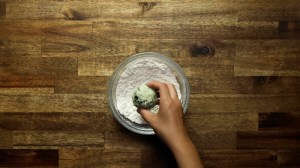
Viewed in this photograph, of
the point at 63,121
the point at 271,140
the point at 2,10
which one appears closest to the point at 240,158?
the point at 271,140

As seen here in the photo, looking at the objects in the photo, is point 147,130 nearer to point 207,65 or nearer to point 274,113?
point 207,65

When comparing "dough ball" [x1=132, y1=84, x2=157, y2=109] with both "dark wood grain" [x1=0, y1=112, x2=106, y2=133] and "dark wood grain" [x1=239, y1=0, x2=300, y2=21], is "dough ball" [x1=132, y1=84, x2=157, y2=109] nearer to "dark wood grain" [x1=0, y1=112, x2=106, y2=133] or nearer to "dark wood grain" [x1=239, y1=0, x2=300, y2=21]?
"dark wood grain" [x1=0, y1=112, x2=106, y2=133]

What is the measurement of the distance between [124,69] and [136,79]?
0.14ft

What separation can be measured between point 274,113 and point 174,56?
30 cm

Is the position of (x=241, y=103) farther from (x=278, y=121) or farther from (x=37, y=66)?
(x=37, y=66)

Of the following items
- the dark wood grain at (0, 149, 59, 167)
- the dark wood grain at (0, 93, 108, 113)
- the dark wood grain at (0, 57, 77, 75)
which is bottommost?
the dark wood grain at (0, 149, 59, 167)

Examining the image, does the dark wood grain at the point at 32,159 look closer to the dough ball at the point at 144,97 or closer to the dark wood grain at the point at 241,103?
the dough ball at the point at 144,97

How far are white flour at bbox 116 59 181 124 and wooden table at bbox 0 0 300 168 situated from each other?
6cm

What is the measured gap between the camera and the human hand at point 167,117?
101cm

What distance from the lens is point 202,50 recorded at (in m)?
1.11

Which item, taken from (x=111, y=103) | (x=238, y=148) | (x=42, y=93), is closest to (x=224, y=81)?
(x=238, y=148)

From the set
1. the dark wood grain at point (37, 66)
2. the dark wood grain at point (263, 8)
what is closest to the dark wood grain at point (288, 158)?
the dark wood grain at point (263, 8)

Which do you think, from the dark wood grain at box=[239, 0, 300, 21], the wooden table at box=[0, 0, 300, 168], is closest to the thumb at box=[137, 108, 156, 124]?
the wooden table at box=[0, 0, 300, 168]

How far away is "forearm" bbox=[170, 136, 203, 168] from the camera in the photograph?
3.33 ft
